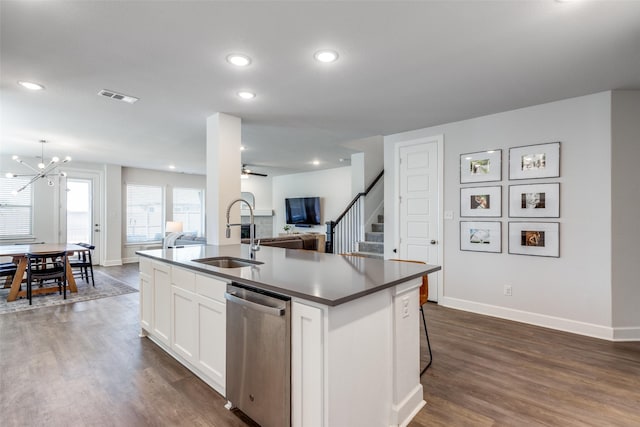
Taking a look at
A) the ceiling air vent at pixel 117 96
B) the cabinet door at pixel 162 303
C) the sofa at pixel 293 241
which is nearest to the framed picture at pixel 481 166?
the sofa at pixel 293 241

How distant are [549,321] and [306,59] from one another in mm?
3775

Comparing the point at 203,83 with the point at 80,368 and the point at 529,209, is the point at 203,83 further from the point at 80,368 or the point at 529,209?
the point at 529,209

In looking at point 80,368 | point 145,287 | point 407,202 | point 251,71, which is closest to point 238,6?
point 251,71

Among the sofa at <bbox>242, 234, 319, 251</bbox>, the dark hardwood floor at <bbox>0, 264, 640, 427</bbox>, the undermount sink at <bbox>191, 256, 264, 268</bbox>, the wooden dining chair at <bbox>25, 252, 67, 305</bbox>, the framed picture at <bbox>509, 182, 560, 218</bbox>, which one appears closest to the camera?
the dark hardwood floor at <bbox>0, 264, 640, 427</bbox>

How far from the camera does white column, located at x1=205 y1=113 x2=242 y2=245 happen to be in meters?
3.79

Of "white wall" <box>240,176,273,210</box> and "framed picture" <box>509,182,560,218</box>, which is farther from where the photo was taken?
"white wall" <box>240,176,273,210</box>

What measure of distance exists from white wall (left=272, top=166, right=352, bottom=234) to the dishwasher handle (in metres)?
6.52

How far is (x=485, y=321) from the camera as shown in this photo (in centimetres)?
367

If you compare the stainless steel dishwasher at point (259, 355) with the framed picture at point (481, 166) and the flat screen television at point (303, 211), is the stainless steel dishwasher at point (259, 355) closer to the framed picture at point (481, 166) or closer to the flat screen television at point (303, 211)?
the framed picture at point (481, 166)

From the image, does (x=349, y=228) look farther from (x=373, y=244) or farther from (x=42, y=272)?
(x=42, y=272)

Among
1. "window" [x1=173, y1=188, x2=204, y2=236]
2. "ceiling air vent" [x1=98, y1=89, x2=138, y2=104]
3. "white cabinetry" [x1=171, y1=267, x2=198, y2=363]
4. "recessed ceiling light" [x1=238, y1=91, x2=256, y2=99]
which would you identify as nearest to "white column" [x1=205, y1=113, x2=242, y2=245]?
"recessed ceiling light" [x1=238, y1=91, x2=256, y2=99]

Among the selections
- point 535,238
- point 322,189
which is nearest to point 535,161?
point 535,238

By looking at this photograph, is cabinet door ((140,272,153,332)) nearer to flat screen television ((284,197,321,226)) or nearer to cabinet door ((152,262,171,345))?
cabinet door ((152,262,171,345))

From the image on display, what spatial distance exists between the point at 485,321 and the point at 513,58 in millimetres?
2821
